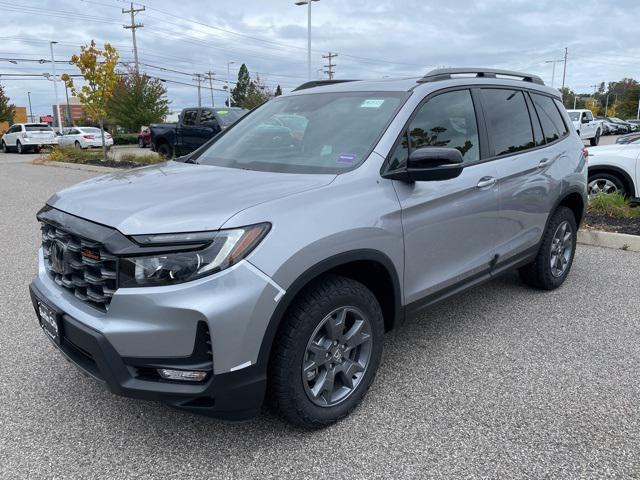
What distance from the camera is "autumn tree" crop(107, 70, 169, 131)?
34.2m

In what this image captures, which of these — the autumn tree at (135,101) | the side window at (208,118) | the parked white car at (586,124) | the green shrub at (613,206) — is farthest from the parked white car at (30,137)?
the green shrub at (613,206)

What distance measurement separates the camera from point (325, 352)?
263 centimetres

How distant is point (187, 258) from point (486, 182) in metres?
2.20

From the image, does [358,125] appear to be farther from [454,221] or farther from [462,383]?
[462,383]

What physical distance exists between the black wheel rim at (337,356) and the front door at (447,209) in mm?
415

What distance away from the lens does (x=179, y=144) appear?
1647 centimetres

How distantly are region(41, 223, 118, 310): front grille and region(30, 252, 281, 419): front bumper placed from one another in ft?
0.31

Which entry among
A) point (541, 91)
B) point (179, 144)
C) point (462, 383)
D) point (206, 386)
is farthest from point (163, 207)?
point (179, 144)

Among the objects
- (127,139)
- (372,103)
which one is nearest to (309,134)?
(372,103)

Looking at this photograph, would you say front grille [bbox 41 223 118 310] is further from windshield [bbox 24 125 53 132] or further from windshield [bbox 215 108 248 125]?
windshield [bbox 24 125 53 132]

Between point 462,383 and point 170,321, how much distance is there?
1.89 m

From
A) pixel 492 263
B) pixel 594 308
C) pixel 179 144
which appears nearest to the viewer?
pixel 492 263

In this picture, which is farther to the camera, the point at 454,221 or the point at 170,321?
the point at 454,221

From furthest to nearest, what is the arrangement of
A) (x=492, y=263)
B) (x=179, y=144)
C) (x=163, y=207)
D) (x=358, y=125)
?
(x=179, y=144) → (x=492, y=263) → (x=358, y=125) → (x=163, y=207)
